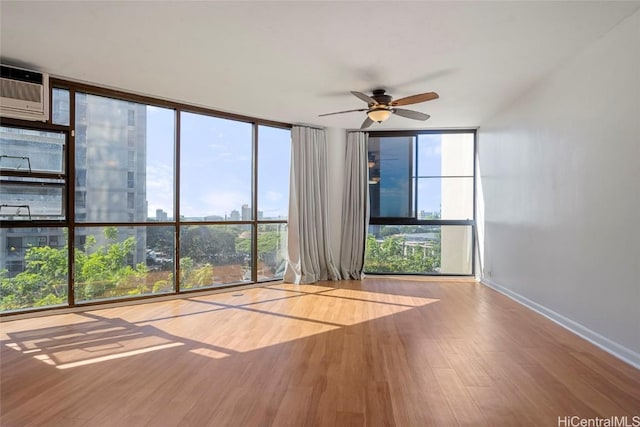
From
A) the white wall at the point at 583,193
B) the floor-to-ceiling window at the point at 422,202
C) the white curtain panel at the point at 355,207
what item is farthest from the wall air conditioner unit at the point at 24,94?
the white wall at the point at 583,193

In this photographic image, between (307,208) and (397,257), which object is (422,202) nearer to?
(397,257)

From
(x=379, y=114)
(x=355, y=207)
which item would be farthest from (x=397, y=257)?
(x=379, y=114)

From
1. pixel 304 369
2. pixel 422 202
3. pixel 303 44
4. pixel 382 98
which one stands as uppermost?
pixel 303 44

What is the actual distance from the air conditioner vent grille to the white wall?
17.4ft

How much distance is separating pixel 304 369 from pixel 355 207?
3924 mm

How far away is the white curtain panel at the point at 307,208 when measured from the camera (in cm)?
581

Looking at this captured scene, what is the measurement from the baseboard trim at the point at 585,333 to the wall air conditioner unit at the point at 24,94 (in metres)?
5.65

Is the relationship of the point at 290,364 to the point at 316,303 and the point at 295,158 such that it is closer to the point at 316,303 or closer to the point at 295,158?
the point at 316,303

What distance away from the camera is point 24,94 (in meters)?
3.56

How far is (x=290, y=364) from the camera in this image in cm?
267

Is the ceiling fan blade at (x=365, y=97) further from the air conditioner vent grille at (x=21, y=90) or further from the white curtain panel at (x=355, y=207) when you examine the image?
the air conditioner vent grille at (x=21, y=90)

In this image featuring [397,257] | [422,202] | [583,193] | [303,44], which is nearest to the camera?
[303,44]

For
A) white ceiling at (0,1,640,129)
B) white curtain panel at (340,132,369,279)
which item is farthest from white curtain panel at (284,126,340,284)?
white ceiling at (0,1,640,129)

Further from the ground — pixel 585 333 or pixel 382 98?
pixel 382 98
